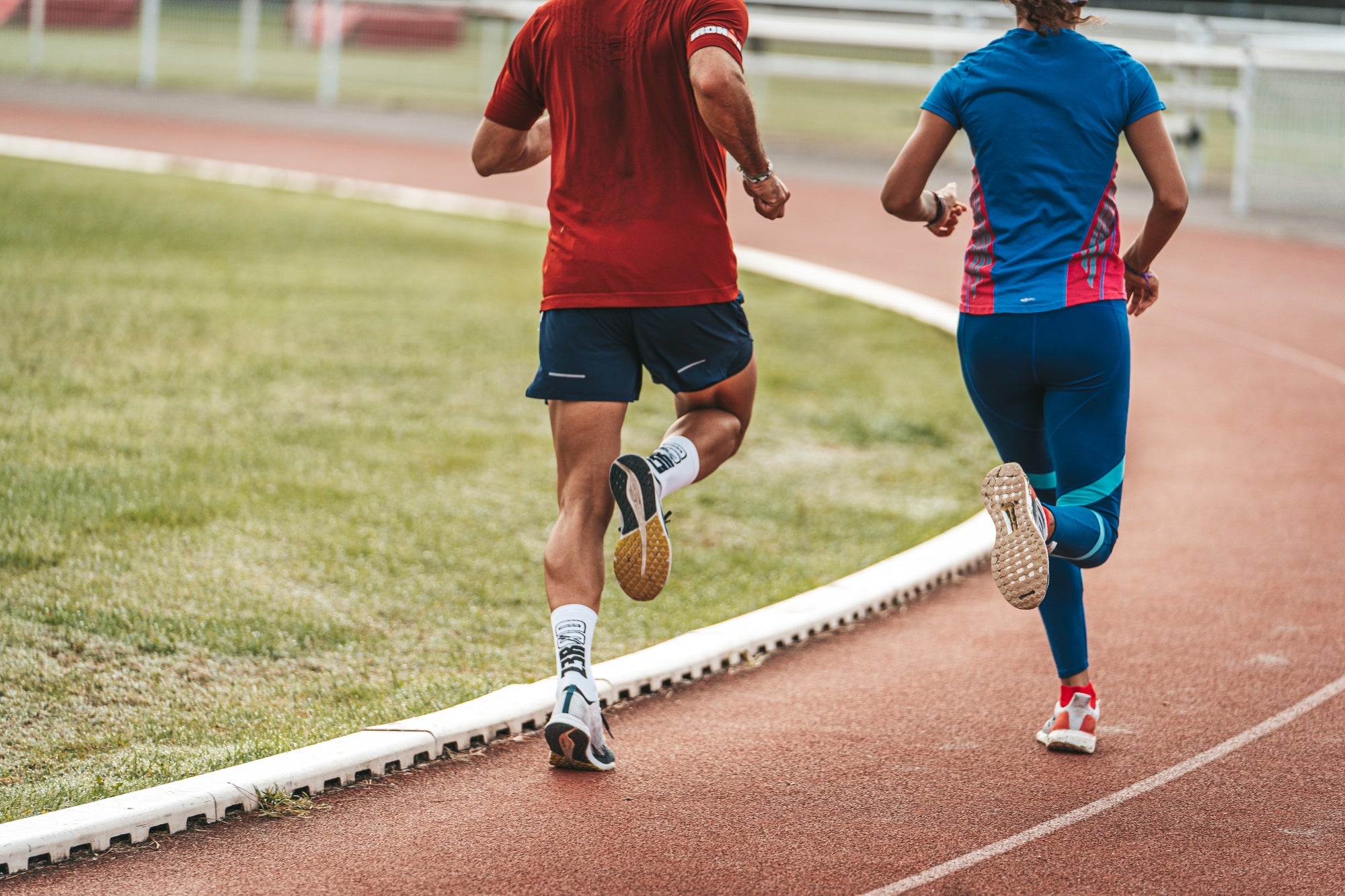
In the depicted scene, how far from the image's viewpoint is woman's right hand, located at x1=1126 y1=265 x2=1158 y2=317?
4371 millimetres

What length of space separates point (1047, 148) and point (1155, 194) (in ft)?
1.19

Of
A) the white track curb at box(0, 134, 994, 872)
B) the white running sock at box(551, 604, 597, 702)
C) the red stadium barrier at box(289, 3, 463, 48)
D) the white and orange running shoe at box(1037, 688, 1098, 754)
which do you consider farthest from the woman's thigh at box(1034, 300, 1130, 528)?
the red stadium barrier at box(289, 3, 463, 48)

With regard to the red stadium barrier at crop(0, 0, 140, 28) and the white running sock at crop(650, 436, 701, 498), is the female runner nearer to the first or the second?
the white running sock at crop(650, 436, 701, 498)

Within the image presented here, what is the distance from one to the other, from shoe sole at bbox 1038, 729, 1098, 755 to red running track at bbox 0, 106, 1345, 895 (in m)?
0.03

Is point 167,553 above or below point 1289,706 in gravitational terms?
below

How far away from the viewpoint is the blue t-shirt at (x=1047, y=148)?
3996mm

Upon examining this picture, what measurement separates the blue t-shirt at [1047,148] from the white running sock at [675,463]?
36.9 inches

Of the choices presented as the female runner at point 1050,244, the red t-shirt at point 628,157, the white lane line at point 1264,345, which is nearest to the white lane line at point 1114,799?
the female runner at point 1050,244

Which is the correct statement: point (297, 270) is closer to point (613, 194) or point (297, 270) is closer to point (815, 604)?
point (815, 604)

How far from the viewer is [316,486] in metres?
7.19

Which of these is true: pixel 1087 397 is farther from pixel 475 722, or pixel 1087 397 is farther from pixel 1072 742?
pixel 475 722

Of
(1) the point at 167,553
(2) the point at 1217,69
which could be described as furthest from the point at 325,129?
(1) the point at 167,553

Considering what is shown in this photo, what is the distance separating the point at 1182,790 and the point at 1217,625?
5.62 ft

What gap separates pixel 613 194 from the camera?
4.15 metres
